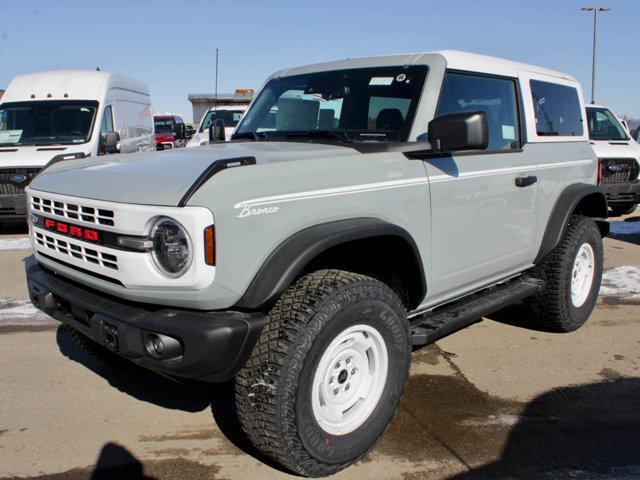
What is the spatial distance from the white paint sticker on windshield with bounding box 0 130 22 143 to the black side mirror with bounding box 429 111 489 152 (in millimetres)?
8603

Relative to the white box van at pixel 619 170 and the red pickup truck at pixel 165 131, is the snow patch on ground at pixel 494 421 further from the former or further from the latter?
the red pickup truck at pixel 165 131

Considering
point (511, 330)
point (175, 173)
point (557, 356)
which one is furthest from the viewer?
point (511, 330)

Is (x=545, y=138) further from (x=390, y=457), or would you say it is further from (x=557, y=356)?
(x=390, y=457)

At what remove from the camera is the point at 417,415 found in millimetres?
3561

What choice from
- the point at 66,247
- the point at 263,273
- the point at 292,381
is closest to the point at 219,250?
the point at 263,273

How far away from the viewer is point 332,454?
2826mm

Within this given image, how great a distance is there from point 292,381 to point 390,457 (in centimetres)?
88

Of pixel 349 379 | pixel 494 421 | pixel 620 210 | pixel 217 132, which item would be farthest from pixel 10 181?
pixel 620 210

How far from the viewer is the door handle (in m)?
4.07

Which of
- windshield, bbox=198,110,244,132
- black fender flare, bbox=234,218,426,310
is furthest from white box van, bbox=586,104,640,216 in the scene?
black fender flare, bbox=234,218,426,310

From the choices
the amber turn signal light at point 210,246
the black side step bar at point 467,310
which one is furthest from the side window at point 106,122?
the amber turn signal light at point 210,246

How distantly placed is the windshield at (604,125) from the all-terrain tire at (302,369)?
10618 millimetres

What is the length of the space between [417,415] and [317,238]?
1.51m

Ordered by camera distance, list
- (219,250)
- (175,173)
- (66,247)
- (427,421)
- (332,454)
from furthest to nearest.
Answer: (427,421) < (66,247) < (332,454) < (175,173) < (219,250)
